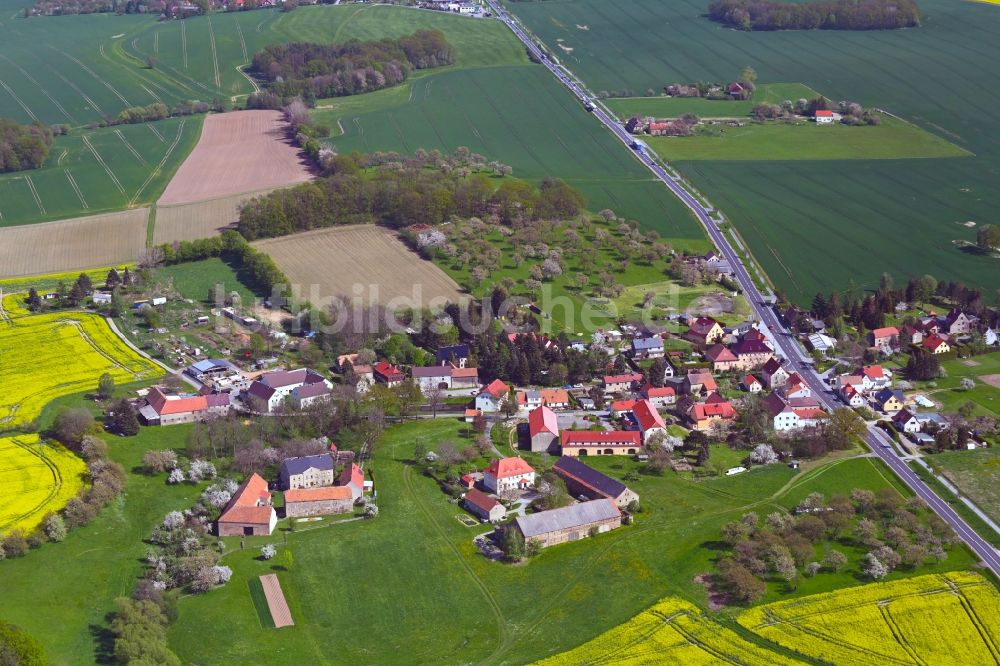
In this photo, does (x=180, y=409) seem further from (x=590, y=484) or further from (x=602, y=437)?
(x=590, y=484)

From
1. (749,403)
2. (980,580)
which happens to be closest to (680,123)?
(749,403)

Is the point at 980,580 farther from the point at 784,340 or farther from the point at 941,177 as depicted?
the point at 941,177

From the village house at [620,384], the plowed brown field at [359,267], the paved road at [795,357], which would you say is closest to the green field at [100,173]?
the plowed brown field at [359,267]

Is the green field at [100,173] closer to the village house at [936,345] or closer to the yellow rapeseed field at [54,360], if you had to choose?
the yellow rapeseed field at [54,360]

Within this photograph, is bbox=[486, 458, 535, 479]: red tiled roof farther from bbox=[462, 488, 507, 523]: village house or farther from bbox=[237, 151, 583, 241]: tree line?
bbox=[237, 151, 583, 241]: tree line

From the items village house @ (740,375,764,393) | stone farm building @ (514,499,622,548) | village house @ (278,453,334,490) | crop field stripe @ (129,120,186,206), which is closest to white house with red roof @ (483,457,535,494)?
stone farm building @ (514,499,622,548)
